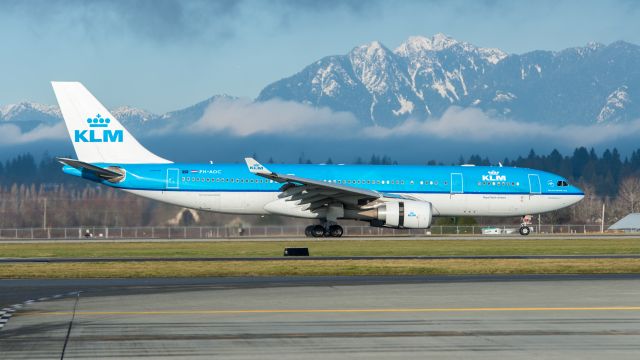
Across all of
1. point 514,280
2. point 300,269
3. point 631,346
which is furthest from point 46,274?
point 631,346

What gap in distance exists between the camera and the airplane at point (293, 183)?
5262 centimetres

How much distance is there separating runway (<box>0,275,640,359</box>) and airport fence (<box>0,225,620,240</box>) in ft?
113

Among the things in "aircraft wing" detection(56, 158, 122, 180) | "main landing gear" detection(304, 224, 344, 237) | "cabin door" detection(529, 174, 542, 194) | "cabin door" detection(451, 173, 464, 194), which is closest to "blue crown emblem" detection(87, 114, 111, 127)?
"aircraft wing" detection(56, 158, 122, 180)

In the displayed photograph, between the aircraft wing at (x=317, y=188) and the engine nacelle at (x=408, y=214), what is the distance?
1.21 meters

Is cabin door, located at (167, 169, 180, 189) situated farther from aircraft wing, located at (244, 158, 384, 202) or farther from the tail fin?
aircraft wing, located at (244, 158, 384, 202)

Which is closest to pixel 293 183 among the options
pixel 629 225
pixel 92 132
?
pixel 92 132

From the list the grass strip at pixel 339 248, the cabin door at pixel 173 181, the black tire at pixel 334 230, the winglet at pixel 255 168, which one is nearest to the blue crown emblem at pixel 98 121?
the cabin door at pixel 173 181

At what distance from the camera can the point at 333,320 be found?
18312 millimetres

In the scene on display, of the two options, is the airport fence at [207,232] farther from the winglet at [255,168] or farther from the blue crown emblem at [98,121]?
the winglet at [255,168]

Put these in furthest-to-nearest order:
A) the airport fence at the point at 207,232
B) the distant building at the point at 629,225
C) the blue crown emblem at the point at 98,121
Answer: the distant building at the point at 629,225
the airport fence at the point at 207,232
the blue crown emblem at the point at 98,121

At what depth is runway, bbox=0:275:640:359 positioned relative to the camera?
591 inches

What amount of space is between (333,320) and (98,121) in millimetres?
39848

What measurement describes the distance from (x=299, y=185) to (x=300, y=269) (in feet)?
69.5

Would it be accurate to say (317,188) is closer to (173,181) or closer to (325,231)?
(325,231)
